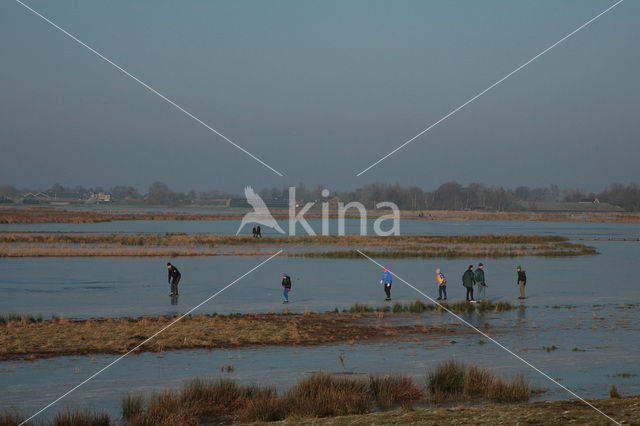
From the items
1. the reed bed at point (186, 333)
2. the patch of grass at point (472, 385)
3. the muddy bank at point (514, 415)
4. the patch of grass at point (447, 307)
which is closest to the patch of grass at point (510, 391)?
the patch of grass at point (472, 385)

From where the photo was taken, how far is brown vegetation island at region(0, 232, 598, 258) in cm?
5238

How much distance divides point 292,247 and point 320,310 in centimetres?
3580

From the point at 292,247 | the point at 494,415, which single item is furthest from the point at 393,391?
the point at 292,247

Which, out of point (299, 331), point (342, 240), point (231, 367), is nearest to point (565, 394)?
point (231, 367)

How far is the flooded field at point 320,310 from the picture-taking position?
15422 mm

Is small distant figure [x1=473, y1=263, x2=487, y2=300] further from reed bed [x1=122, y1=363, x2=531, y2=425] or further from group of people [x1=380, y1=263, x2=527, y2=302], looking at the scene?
reed bed [x1=122, y1=363, x2=531, y2=425]

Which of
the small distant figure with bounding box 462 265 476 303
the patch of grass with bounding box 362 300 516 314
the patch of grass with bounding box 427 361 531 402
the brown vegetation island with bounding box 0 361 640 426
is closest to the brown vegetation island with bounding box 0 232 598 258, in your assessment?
the small distant figure with bounding box 462 265 476 303

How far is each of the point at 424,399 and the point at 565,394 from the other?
9.65ft

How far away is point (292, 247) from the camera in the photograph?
202ft

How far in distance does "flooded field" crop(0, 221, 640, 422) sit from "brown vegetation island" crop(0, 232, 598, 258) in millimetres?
4036

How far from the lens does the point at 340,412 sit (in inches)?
496

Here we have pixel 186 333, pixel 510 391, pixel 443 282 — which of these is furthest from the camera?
pixel 443 282

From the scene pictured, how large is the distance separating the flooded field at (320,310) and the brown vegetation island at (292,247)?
404 cm

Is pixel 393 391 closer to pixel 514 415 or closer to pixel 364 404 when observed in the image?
pixel 364 404
